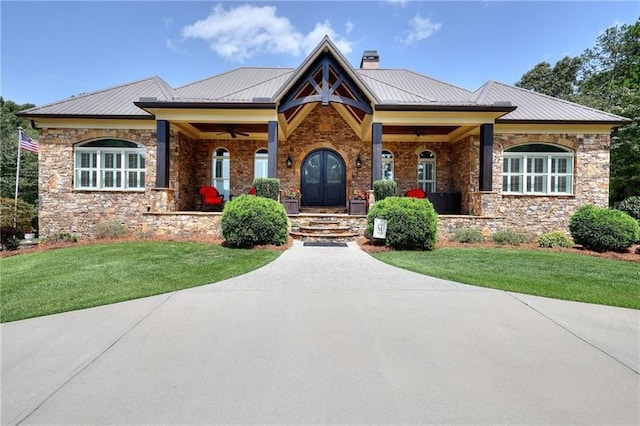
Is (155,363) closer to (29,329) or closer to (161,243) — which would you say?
(29,329)

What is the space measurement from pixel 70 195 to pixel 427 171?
15.1 meters

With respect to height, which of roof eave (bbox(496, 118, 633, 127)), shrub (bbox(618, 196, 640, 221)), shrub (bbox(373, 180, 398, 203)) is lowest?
shrub (bbox(618, 196, 640, 221))

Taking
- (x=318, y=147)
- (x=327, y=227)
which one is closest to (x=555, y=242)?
(x=327, y=227)

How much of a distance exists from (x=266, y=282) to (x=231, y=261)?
2022 millimetres

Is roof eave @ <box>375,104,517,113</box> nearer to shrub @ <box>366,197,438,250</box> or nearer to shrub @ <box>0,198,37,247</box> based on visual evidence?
shrub @ <box>366,197,438,250</box>

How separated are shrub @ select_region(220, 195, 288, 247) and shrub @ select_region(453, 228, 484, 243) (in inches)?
228

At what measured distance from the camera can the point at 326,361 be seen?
118 inches

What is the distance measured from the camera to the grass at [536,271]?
5242mm

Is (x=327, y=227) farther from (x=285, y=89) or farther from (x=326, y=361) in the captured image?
(x=326, y=361)

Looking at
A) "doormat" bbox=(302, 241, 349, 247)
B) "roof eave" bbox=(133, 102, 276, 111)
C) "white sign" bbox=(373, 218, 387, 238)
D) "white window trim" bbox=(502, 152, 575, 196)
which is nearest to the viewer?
"white sign" bbox=(373, 218, 387, 238)

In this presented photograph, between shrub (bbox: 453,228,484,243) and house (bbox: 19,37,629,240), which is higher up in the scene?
house (bbox: 19,37,629,240)

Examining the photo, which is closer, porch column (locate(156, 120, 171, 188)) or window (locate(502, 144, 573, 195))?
porch column (locate(156, 120, 171, 188))

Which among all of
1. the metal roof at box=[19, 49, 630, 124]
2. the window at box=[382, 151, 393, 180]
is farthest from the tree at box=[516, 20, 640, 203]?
the window at box=[382, 151, 393, 180]

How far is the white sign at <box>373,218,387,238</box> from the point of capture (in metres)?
9.04
